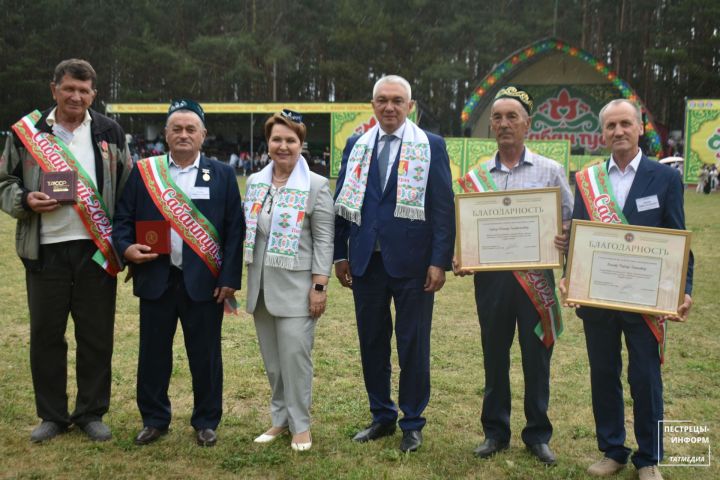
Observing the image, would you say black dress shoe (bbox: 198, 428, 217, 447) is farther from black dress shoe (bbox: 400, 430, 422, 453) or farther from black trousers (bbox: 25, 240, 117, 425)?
black dress shoe (bbox: 400, 430, 422, 453)

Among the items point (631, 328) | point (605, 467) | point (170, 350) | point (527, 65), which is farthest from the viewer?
point (527, 65)

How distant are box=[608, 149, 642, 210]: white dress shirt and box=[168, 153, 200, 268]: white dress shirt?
85.6 inches

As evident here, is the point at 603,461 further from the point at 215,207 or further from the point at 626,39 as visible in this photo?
the point at 626,39

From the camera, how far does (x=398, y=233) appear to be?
3898mm

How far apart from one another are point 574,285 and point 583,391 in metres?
1.83

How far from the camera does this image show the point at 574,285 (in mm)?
3516

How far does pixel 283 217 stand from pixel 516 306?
4.31ft

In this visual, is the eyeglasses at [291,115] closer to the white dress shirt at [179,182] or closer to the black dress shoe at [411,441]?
the white dress shirt at [179,182]

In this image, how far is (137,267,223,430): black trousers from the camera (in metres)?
3.96

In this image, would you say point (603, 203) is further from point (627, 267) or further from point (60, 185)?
point (60, 185)

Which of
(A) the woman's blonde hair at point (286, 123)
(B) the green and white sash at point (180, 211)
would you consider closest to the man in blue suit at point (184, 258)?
(B) the green and white sash at point (180, 211)
